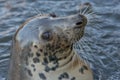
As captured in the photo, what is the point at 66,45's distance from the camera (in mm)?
4773

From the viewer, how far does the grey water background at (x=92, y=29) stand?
6.83 meters

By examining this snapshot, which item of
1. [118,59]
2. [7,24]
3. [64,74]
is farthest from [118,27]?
[64,74]

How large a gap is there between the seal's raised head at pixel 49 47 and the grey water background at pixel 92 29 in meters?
1.19

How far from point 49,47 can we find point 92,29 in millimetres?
3010

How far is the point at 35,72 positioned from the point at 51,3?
386 centimetres

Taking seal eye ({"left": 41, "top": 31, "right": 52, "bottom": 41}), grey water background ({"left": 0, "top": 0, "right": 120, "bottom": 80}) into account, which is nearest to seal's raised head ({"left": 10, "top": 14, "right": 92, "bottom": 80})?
seal eye ({"left": 41, "top": 31, "right": 52, "bottom": 41})

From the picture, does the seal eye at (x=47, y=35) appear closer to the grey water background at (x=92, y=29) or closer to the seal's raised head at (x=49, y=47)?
the seal's raised head at (x=49, y=47)

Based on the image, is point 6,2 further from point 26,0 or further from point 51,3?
point 51,3

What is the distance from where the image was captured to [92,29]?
25.3 ft

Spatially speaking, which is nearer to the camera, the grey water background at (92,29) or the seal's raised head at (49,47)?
the seal's raised head at (49,47)

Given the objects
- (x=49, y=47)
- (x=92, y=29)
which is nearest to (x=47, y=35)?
(x=49, y=47)

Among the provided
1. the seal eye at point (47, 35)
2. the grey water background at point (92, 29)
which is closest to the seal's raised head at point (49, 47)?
the seal eye at point (47, 35)

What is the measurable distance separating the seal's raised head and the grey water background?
119cm

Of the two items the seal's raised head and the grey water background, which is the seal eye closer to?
the seal's raised head
